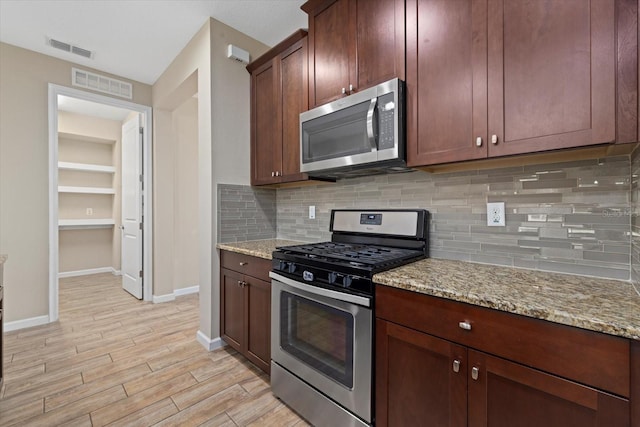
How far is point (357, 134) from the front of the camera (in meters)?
1.70

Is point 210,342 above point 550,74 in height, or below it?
below

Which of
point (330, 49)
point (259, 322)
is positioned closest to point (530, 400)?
point (259, 322)

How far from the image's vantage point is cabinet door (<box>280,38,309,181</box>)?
Result: 7.18ft

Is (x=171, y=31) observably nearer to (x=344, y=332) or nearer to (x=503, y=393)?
(x=344, y=332)

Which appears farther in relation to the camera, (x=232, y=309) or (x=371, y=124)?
(x=232, y=309)

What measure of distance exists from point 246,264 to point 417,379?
140 cm

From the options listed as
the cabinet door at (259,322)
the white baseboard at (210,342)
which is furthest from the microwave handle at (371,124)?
the white baseboard at (210,342)

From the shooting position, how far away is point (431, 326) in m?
1.09

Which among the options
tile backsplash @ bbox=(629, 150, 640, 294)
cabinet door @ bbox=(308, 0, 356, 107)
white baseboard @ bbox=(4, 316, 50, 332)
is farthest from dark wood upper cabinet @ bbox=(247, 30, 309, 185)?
white baseboard @ bbox=(4, 316, 50, 332)

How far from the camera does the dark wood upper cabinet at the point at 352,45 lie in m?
1.56

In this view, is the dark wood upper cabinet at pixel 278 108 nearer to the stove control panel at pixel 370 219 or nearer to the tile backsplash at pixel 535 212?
Answer: the stove control panel at pixel 370 219

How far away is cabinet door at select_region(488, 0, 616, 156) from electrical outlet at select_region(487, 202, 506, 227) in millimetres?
360

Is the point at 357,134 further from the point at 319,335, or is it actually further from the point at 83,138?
the point at 83,138

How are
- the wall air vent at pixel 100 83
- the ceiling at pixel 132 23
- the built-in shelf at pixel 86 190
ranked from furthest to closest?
the built-in shelf at pixel 86 190 < the wall air vent at pixel 100 83 < the ceiling at pixel 132 23
